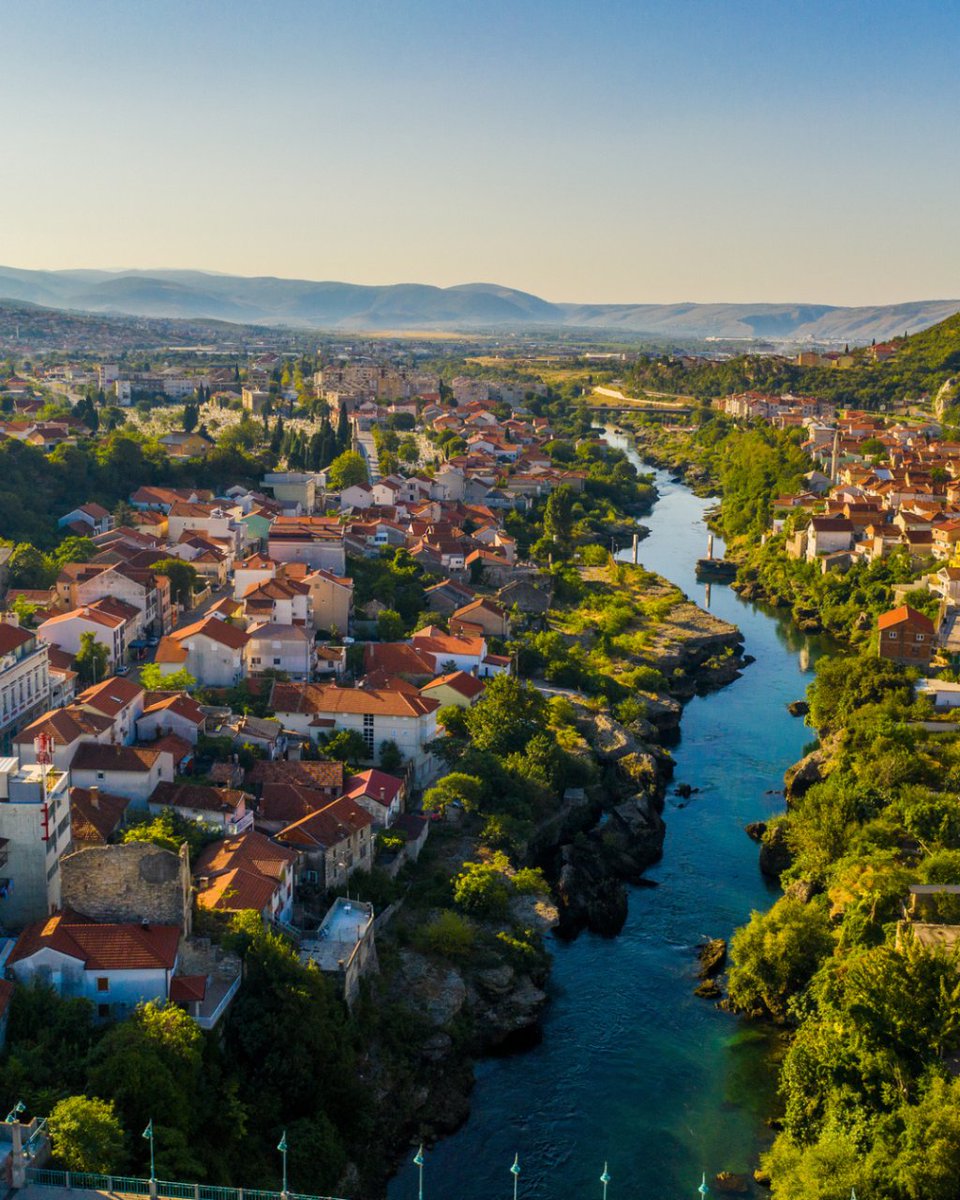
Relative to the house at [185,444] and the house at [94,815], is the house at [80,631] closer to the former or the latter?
the house at [94,815]

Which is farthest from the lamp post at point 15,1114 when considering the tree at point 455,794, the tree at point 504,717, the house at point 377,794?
the tree at point 504,717

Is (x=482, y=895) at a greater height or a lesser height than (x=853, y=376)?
lesser

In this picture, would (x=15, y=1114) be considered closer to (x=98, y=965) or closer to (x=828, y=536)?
(x=98, y=965)

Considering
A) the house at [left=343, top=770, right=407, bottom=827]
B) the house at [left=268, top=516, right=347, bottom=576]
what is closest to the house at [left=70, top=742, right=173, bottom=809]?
the house at [left=343, top=770, right=407, bottom=827]

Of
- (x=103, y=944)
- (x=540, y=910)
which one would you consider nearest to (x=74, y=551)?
(x=540, y=910)

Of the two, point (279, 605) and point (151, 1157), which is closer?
point (151, 1157)
